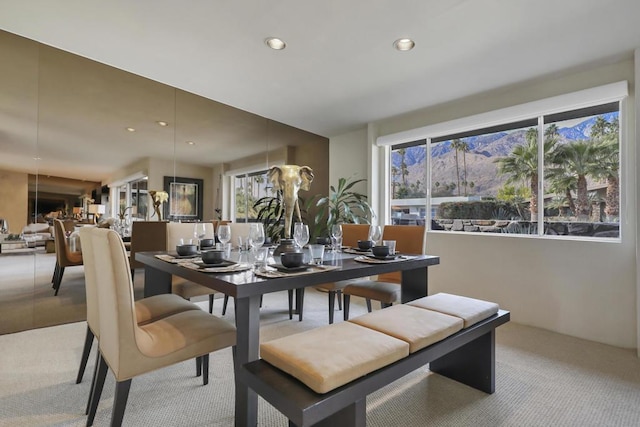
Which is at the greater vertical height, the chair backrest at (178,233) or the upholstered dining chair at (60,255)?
the chair backrest at (178,233)

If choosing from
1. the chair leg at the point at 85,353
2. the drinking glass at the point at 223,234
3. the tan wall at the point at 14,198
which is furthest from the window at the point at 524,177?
the tan wall at the point at 14,198

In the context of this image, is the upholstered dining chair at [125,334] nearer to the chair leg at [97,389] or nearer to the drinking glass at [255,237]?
the chair leg at [97,389]

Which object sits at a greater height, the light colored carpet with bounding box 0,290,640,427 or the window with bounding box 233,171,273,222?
the window with bounding box 233,171,273,222

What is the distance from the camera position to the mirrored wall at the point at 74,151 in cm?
292

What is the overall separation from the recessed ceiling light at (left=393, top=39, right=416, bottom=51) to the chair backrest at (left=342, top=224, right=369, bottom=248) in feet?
5.13

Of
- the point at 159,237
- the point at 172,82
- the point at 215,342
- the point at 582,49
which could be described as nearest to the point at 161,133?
the point at 172,82

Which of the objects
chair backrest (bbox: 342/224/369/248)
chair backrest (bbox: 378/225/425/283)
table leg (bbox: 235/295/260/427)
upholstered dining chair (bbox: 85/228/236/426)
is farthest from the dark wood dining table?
chair backrest (bbox: 342/224/369/248)

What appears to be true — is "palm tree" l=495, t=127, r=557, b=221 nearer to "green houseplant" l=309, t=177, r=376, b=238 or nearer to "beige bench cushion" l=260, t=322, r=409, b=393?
"green houseplant" l=309, t=177, r=376, b=238

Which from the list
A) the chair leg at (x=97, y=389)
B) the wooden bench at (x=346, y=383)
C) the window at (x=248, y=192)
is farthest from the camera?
the window at (x=248, y=192)

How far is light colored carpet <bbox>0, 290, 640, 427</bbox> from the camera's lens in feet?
5.29

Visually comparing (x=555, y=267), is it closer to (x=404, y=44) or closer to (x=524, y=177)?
(x=524, y=177)

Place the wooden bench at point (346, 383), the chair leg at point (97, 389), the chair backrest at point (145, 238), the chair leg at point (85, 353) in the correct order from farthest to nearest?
the chair backrest at point (145, 238)
the chair leg at point (85, 353)
the chair leg at point (97, 389)
the wooden bench at point (346, 383)

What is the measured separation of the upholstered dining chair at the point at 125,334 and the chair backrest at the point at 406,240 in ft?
5.45

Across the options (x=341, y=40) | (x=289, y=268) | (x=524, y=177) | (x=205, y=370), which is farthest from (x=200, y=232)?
(x=524, y=177)
